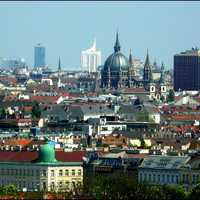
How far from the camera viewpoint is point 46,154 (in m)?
80.0

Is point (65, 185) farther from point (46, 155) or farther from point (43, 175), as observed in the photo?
point (46, 155)

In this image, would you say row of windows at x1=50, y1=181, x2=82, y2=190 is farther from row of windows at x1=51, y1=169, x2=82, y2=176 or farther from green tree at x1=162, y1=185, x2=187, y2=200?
green tree at x1=162, y1=185, x2=187, y2=200

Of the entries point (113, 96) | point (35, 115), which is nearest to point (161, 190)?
point (35, 115)

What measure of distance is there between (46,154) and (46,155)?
133mm

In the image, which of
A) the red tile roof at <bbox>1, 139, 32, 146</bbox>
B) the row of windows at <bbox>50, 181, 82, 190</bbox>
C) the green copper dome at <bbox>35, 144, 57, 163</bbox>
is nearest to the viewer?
the row of windows at <bbox>50, 181, 82, 190</bbox>

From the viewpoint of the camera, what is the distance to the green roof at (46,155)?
79938 millimetres

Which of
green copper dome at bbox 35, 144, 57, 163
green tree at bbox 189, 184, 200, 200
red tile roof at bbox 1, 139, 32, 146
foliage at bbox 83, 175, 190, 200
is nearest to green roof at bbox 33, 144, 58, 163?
green copper dome at bbox 35, 144, 57, 163

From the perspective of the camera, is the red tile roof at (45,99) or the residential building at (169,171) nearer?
the residential building at (169,171)

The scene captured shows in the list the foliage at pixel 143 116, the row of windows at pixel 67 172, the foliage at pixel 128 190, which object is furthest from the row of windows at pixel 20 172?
the foliage at pixel 143 116

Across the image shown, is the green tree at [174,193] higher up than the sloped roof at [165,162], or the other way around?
the sloped roof at [165,162]

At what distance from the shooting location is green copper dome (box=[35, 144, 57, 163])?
79938 millimetres

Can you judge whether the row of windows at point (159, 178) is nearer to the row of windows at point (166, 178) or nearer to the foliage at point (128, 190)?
the row of windows at point (166, 178)

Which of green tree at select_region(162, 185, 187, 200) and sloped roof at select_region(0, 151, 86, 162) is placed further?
sloped roof at select_region(0, 151, 86, 162)

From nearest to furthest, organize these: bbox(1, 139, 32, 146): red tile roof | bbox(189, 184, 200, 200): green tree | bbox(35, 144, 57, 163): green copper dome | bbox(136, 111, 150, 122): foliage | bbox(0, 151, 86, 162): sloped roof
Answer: bbox(189, 184, 200, 200): green tree < bbox(35, 144, 57, 163): green copper dome < bbox(0, 151, 86, 162): sloped roof < bbox(1, 139, 32, 146): red tile roof < bbox(136, 111, 150, 122): foliage
